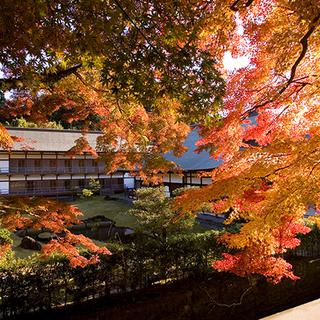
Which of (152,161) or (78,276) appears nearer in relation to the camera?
(78,276)

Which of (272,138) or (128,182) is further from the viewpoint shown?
(128,182)

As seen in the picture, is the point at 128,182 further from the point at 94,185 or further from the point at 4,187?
the point at 4,187

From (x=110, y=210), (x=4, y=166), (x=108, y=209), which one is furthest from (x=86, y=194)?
(x=4, y=166)

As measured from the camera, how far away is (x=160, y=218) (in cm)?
624

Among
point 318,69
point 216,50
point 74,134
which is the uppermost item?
point 74,134

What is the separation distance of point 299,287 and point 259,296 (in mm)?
1288

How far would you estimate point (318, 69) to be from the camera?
3.74m

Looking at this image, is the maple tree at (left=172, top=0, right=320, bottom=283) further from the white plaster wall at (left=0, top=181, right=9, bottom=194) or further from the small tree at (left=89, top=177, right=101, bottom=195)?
the white plaster wall at (left=0, top=181, right=9, bottom=194)

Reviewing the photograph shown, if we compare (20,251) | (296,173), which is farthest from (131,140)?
(20,251)

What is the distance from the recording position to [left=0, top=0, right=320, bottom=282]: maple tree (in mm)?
2055

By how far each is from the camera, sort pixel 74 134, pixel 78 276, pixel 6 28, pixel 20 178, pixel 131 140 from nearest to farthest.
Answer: pixel 6 28, pixel 78 276, pixel 131 140, pixel 20 178, pixel 74 134

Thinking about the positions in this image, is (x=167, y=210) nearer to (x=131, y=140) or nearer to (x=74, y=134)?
(x=131, y=140)

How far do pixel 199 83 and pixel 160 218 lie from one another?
15.7 feet

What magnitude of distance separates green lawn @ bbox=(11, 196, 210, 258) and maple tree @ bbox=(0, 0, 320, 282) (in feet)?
19.5
